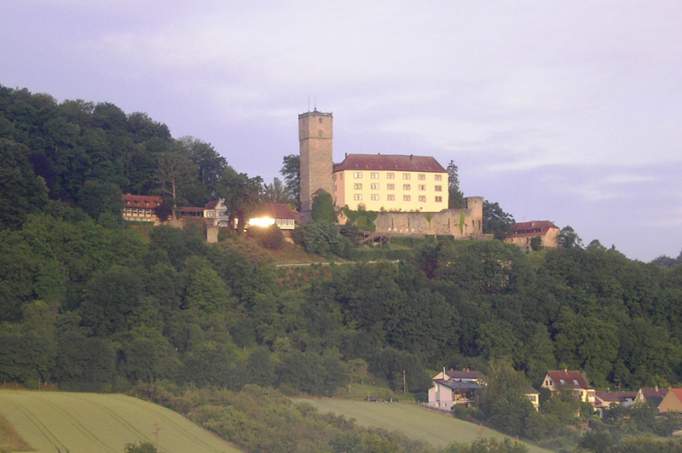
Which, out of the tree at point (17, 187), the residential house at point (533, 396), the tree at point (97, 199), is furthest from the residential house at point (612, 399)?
the tree at point (17, 187)

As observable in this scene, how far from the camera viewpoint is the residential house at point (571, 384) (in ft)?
200

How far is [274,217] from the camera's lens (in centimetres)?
7512

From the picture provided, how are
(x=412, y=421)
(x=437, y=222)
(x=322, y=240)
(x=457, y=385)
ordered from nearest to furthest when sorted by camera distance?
(x=412, y=421), (x=457, y=385), (x=322, y=240), (x=437, y=222)

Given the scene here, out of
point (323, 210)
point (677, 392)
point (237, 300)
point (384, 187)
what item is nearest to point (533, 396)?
point (677, 392)

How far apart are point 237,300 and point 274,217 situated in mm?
10598

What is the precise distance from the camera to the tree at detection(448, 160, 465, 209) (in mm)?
83625

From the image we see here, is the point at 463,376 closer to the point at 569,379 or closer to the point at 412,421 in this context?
the point at 569,379

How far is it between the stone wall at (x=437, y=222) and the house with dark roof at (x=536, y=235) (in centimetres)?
319

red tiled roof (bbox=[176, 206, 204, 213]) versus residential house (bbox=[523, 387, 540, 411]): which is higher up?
red tiled roof (bbox=[176, 206, 204, 213])

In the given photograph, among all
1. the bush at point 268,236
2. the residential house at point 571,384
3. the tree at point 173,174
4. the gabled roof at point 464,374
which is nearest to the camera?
the residential house at point 571,384

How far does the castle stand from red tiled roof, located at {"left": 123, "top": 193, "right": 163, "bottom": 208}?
26.9 ft

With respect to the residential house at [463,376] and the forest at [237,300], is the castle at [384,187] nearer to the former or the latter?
the forest at [237,300]

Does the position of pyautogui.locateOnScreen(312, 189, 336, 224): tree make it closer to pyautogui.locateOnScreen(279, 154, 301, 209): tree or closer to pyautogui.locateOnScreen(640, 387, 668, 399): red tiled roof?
pyautogui.locateOnScreen(279, 154, 301, 209): tree

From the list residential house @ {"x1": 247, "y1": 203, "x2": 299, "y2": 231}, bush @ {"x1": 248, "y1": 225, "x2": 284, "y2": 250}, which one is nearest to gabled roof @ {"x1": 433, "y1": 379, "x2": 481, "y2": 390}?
bush @ {"x1": 248, "y1": 225, "x2": 284, "y2": 250}
